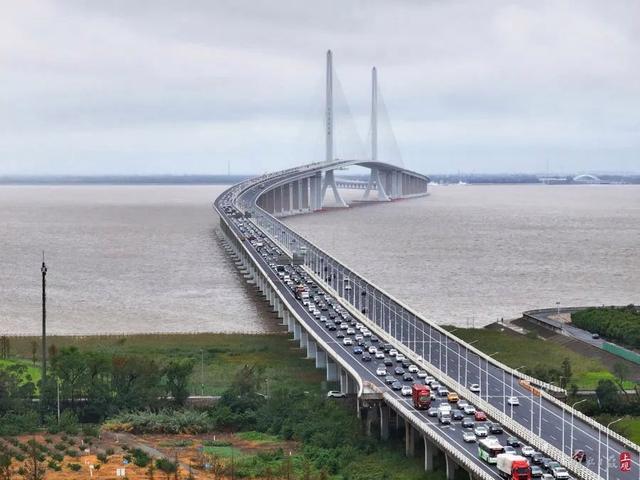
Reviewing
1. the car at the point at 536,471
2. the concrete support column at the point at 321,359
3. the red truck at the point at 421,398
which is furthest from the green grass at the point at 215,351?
the car at the point at 536,471

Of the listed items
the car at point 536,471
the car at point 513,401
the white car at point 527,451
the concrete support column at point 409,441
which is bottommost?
the concrete support column at point 409,441

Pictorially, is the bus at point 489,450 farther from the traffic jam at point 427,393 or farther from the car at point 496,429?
the car at point 496,429

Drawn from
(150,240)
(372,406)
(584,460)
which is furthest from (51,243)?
(584,460)

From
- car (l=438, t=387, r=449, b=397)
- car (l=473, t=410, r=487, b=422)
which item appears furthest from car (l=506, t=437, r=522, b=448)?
car (l=438, t=387, r=449, b=397)

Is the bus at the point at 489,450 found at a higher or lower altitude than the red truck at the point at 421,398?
lower

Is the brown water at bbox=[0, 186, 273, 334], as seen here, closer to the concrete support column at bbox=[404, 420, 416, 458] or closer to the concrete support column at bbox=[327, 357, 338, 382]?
the concrete support column at bbox=[327, 357, 338, 382]

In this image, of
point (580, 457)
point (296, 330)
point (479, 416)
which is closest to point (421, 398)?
point (479, 416)

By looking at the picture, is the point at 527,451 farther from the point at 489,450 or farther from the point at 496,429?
the point at 496,429

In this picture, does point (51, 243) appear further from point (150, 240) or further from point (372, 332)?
point (372, 332)
